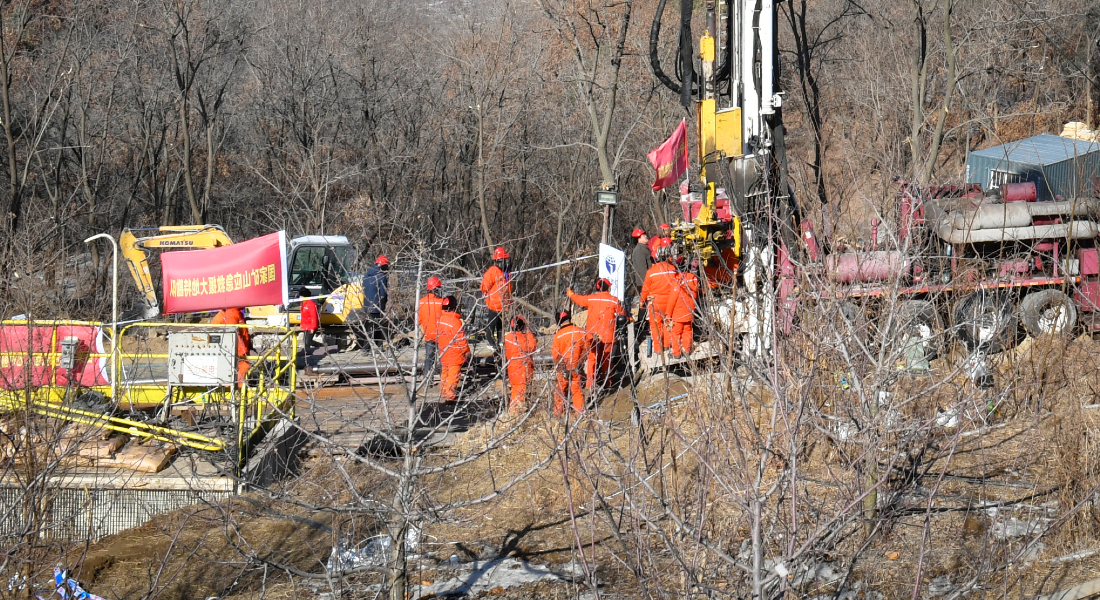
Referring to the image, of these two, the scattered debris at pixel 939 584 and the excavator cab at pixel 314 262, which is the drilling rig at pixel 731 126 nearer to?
the scattered debris at pixel 939 584

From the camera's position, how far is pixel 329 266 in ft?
60.1

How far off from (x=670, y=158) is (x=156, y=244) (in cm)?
853

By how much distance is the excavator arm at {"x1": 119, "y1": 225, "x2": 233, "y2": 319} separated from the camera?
17312 millimetres

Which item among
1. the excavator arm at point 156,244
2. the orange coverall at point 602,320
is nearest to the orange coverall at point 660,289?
the orange coverall at point 602,320

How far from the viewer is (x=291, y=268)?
18203 mm

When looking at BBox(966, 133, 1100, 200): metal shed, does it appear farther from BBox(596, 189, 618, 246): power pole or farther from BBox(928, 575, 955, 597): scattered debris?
BBox(928, 575, 955, 597): scattered debris

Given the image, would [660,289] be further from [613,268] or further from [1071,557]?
[1071,557]

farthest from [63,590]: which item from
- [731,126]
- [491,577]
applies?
[731,126]

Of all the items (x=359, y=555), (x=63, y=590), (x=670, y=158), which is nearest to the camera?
(x=63, y=590)

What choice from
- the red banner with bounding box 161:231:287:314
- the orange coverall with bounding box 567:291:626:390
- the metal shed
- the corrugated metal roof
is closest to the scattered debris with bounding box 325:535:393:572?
the red banner with bounding box 161:231:287:314

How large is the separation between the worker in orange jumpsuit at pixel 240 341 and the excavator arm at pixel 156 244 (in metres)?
3.78

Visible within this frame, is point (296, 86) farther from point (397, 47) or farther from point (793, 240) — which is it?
point (793, 240)

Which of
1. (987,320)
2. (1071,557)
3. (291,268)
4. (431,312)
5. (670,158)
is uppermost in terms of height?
(670,158)

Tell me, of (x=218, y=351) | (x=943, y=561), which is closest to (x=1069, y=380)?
(x=943, y=561)
